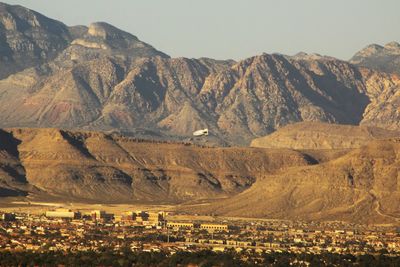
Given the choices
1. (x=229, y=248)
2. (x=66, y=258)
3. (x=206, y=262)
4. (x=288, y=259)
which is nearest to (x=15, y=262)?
(x=66, y=258)

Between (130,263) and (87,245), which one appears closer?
(130,263)

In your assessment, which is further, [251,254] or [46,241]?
[46,241]

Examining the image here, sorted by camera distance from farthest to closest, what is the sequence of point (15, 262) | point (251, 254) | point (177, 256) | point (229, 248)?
point (229, 248), point (251, 254), point (177, 256), point (15, 262)

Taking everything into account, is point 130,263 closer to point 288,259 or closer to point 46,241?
point 288,259

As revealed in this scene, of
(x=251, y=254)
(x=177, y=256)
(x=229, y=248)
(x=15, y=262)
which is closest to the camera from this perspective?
(x=15, y=262)

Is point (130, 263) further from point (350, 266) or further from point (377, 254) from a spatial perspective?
point (377, 254)

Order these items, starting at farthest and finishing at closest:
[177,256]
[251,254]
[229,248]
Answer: [229,248], [251,254], [177,256]

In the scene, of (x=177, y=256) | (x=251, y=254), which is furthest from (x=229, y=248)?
(x=177, y=256)
